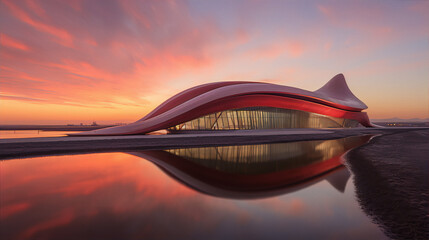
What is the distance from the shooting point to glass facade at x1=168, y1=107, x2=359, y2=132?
27.9 meters

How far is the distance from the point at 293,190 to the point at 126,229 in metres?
4.05

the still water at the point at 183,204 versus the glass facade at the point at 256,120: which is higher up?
the glass facade at the point at 256,120

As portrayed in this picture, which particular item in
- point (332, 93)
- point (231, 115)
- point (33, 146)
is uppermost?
point (332, 93)

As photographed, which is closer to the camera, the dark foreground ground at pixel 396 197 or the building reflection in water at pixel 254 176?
the dark foreground ground at pixel 396 197

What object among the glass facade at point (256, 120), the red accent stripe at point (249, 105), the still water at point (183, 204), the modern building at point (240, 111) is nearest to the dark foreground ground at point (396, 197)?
the still water at point (183, 204)

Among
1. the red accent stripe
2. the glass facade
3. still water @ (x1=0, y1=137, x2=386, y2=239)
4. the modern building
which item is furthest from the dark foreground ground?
the glass facade

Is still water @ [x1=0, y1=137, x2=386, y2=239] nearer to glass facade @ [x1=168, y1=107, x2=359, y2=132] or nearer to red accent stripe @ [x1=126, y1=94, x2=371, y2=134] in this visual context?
red accent stripe @ [x1=126, y1=94, x2=371, y2=134]

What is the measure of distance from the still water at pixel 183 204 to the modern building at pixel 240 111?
55.9 feet

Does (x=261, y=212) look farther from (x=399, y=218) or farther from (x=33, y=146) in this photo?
(x=33, y=146)

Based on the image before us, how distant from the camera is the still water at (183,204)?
323 centimetres

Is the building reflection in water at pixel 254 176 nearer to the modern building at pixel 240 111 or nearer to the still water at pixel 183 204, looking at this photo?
the still water at pixel 183 204

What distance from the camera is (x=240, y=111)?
29484 mm

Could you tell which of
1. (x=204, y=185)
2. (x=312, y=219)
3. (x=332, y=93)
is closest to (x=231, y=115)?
(x=204, y=185)

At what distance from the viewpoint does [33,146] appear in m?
12.9
